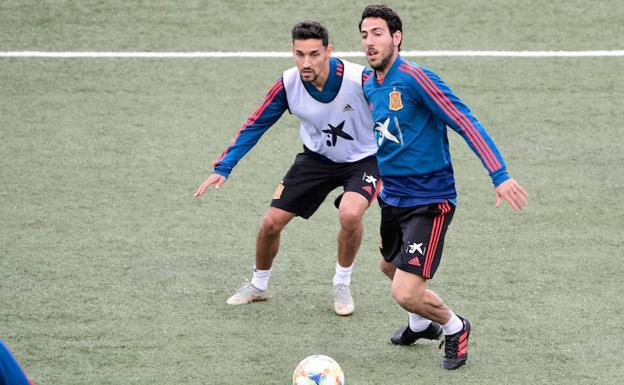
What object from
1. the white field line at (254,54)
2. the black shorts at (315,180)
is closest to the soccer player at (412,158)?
the black shorts at (315,180)

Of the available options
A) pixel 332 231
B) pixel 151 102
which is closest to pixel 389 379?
pixel 332 231

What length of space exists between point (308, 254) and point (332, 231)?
1.52 feet

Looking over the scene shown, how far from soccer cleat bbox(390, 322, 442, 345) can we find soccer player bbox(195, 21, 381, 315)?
526mm

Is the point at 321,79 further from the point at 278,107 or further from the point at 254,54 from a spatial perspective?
the point at 254,54

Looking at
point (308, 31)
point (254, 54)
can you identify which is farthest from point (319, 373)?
point (254, 54)

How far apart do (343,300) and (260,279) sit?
2.02 ft

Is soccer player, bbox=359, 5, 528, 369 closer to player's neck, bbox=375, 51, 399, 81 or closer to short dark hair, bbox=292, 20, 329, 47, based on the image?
player's neck, bbox=375, 51, 399, 81

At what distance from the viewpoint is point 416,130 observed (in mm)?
6996

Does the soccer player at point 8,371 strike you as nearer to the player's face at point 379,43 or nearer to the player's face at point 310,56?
the player's face at point 379,43

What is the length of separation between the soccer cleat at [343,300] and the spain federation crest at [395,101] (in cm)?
159

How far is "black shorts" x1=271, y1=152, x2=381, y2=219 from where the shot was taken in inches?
317

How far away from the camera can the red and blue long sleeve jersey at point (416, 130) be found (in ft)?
22.5

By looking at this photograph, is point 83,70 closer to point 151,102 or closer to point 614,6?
point 151,102

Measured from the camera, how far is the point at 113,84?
11.6m
